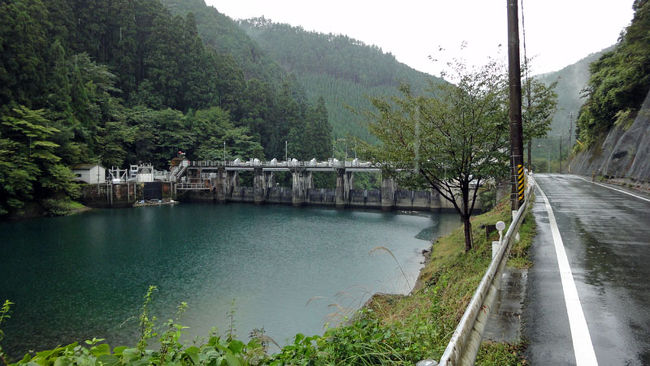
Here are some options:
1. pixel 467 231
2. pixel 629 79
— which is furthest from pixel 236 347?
pixel 629 79

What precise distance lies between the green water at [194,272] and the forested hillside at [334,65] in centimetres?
10591

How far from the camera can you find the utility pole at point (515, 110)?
1033cm

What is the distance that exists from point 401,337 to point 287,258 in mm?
19381

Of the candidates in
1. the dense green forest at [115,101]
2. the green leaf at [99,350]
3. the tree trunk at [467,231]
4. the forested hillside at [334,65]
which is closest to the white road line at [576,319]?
the green leaf at [99,350]

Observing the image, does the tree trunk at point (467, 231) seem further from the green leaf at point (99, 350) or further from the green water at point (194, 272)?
the green leaf at point (99, 350)

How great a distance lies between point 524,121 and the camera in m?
12.9

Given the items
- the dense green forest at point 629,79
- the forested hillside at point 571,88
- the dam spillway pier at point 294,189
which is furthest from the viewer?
the forested hillside at point 571,88

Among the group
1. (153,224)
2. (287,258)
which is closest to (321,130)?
(153,224)

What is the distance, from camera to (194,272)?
19.5 meters

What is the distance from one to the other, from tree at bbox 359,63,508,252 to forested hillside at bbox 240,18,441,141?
12273 cm

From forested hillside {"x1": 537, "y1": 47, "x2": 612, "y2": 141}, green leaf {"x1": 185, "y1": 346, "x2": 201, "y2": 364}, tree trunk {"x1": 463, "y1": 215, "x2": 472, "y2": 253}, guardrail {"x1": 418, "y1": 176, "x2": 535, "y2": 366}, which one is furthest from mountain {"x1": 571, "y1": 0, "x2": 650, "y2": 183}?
forested hillside {"x1": 537, "y1": 47, "x2": 612, "y2": 141}

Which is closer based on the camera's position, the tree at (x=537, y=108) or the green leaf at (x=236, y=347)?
the green leaf at (x=236, y=347)

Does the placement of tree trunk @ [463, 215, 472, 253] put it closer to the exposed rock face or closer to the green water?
the green water

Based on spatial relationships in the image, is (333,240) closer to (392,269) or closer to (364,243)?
(364,243)
